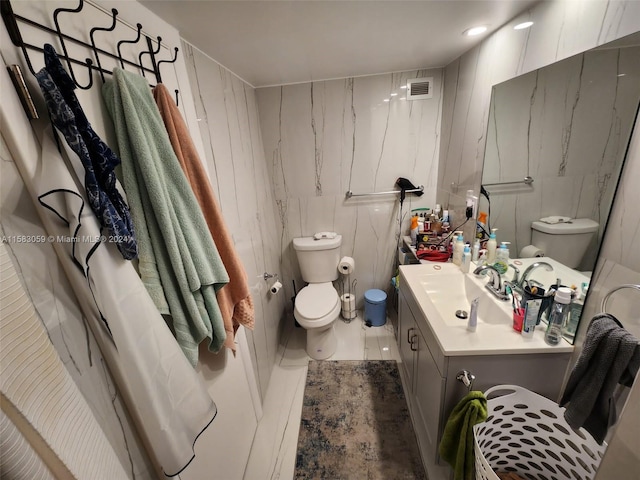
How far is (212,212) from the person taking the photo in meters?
0.90

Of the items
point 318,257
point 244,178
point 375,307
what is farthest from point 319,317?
point 244,178

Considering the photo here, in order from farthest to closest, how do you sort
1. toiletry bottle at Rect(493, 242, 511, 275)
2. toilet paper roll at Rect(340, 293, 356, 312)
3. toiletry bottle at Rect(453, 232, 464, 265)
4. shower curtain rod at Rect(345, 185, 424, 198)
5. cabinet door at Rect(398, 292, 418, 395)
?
toilet paper roll at Rect(340, 293, 356, 312), shower curtain rod at Rect(345, 185, 424, 198), toiletry bottle at Rect(453, 232, 464, 265), cabinet door at Rect(398, 292, 418, 395), toiletry bottle at Rect(493, 242, 511, 275)

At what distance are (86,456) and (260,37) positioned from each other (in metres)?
1.50

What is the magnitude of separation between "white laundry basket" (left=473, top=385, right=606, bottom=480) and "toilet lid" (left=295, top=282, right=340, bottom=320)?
1082 millimetres

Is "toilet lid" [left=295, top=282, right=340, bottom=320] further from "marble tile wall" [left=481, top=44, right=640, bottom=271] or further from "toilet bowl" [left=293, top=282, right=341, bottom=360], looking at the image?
"marble tile wall" [left=481, top=44, right=640, bottom=271]

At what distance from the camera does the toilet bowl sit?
5.91ft

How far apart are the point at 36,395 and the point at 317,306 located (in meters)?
1.60

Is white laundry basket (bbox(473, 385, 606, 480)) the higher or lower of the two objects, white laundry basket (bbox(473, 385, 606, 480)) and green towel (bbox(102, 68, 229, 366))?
the lower

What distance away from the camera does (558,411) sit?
933 mm

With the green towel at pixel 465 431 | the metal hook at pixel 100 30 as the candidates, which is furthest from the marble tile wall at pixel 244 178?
the green towel at pixel 465 431

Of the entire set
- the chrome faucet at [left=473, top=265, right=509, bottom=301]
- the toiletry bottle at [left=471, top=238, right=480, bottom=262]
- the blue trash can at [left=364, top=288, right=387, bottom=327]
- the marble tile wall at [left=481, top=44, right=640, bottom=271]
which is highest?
the marble tile wall at [left=481, top=44, right=640, bottom=271]

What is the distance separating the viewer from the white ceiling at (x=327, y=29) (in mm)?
922

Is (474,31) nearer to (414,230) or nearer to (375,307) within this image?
(414,230)

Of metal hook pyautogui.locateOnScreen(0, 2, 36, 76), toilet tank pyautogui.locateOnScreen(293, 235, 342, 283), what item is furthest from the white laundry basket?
metal hook pyautogui.locateOnScreen(0, 2, 36, 76)
